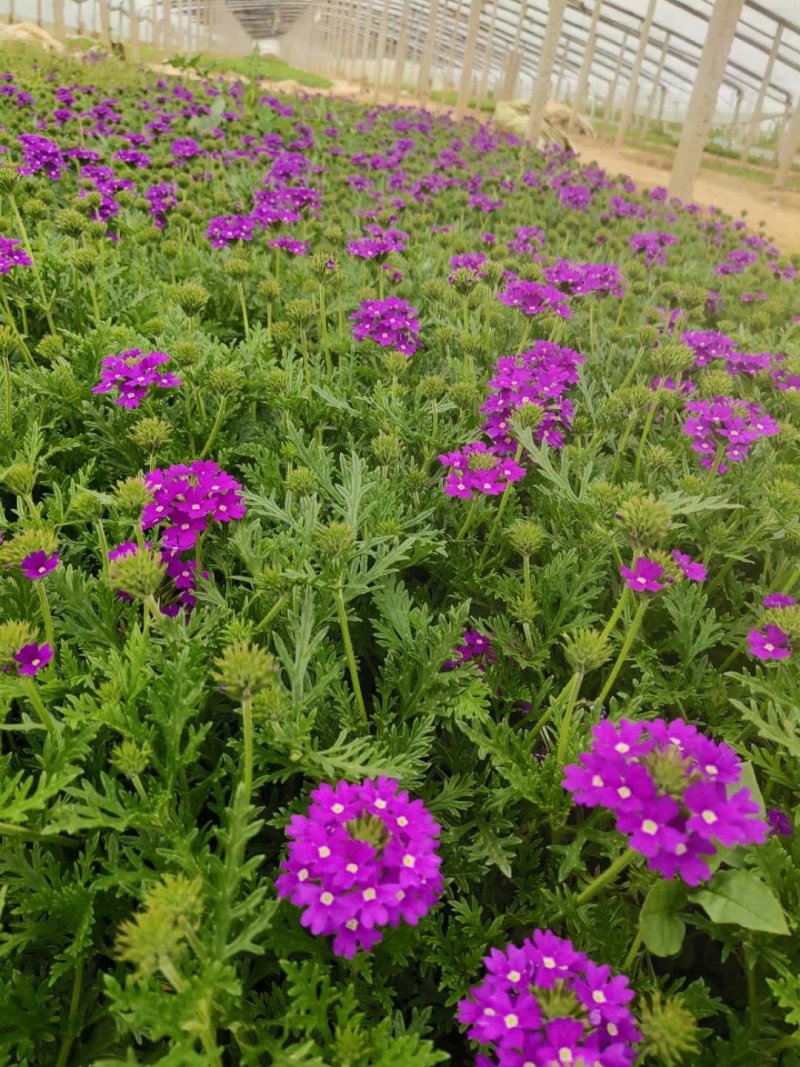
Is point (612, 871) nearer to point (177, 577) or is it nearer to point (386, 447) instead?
point (177, 577)

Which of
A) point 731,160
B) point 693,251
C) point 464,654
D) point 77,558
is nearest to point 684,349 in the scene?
point 464,654

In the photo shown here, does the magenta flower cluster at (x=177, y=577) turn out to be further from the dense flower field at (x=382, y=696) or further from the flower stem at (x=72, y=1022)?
the flower stem at (x=72, y=1022)

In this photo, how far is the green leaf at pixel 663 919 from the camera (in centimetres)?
123

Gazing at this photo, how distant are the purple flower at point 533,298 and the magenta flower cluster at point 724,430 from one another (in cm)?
84

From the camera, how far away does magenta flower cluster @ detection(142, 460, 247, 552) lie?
173cm

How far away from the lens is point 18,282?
3314 millimetres

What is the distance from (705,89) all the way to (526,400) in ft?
30.4

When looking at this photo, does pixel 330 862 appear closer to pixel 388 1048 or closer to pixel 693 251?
pixel 388 1048

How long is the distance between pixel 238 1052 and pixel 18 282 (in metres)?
3.27

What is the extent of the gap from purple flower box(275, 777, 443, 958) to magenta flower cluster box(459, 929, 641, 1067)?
0.16 metres

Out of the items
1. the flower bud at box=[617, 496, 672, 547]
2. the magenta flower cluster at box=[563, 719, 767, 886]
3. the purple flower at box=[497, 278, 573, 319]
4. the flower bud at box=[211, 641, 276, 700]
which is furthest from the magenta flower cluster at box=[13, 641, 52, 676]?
the purple flower at box=[497, 278, 573, 319]

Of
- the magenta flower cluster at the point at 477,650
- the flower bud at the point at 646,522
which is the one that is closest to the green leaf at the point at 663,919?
the flower bud at the point at 646,522

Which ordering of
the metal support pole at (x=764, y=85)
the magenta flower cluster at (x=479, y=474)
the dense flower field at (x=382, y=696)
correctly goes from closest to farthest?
the dense flower field at (x=382, y=696), the magenta flower cluster at (x=479, y=474), the metal support pole at (x=764, y=85)

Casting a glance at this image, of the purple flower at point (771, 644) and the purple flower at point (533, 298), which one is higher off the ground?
the purple flower at point (533, 298)
